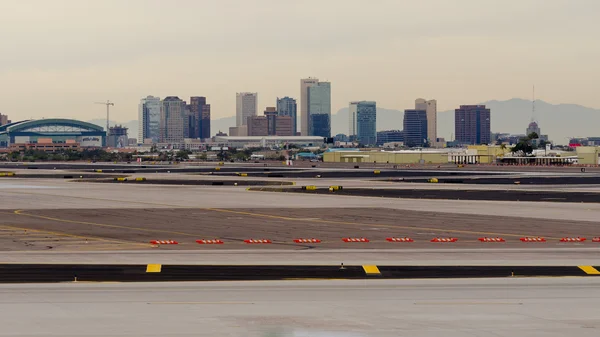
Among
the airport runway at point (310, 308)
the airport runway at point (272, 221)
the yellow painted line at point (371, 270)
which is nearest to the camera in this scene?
the airport runway at point (310, 308)

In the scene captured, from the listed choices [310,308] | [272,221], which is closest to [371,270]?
[310,308]

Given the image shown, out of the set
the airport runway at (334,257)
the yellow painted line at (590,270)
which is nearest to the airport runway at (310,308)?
the yellow painted line at (590,270)

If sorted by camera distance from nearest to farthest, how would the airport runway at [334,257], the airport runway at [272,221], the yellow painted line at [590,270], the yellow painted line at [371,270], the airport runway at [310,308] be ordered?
the airport runway at [310,308], the yellow painted line at [590,270], the yellow painted line at [371,270], the airport runway at [334,257], the airport runway at [272,221]

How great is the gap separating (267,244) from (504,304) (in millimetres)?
17712

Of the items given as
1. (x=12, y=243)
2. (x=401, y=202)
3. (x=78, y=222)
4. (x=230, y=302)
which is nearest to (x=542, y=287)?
(x=230, y=302)

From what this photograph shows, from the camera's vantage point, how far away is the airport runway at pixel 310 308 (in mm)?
21953

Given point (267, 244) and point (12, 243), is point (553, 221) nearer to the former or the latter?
point (267, 244)

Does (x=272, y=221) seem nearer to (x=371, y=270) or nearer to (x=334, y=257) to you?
(x=334, y=257)

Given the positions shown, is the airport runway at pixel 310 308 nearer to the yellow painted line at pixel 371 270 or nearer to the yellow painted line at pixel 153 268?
the yellow painted line at pixel 371 270

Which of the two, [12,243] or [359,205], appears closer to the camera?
[12,243]

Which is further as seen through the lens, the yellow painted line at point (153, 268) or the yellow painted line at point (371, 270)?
the yellow painted line at point (153, 268)

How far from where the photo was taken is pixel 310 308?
982 inches

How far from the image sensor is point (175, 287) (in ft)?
93.3

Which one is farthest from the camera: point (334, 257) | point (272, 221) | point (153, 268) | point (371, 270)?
point (272, 221)
